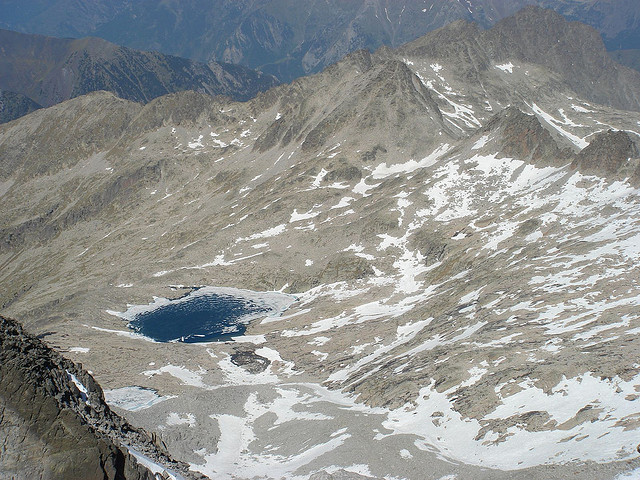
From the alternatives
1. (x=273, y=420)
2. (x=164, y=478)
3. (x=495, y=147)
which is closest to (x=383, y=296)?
(x=273, y=420)

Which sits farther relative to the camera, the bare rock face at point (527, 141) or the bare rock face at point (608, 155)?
the bare rock face at point (527, 141)

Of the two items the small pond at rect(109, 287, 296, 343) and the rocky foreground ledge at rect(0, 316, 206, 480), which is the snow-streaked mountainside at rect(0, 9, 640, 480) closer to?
the small pond at rect(109, 287, 296, 343)

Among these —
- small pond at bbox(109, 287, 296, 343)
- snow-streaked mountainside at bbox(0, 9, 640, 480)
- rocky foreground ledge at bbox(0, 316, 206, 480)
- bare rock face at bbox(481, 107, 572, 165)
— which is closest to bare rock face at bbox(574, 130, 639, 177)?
snow-streaked mountainside at bbox(0, 9, 640, 480)

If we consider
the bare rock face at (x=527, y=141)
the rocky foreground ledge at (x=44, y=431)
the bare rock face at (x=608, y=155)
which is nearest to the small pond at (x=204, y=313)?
the bare rock face at (x=527, y=141)

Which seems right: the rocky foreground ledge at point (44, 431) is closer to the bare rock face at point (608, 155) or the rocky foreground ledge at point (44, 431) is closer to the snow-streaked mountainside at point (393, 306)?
the snow-streaked mountainside at point (393, 306)

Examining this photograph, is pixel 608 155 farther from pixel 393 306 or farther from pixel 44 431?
pixel 44 431

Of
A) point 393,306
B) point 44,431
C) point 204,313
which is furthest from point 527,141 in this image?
point 44,431
